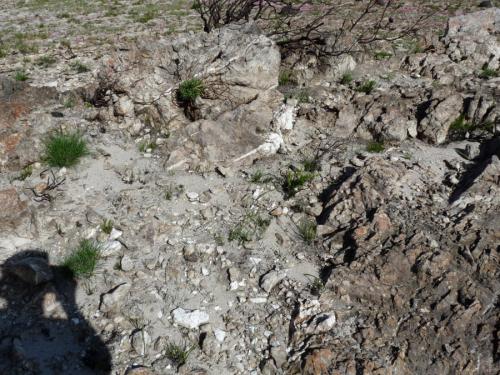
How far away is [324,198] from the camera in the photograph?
622 centimetres

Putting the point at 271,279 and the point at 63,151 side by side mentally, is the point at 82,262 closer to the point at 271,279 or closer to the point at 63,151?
the point at 63,151

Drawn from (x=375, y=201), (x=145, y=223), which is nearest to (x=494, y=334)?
(x=375, y=201)

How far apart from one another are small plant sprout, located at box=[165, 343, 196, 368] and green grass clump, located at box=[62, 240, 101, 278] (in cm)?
140

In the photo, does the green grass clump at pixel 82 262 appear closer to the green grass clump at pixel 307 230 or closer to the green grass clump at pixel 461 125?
the green grass clump at pixel 307 230

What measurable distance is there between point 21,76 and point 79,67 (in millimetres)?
A: 1254

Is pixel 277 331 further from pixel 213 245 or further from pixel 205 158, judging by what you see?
pixel 205 158

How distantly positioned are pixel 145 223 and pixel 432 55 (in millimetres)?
6660

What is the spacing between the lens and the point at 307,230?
5723 mm

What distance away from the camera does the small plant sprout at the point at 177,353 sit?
4.46 meters

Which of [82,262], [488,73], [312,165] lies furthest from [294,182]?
[488,73]

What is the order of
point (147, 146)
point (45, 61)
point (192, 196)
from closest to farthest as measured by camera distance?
point (192, 196) < point (147, 146) < point (45, 61)

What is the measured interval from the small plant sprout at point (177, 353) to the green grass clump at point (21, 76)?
25.4 feet

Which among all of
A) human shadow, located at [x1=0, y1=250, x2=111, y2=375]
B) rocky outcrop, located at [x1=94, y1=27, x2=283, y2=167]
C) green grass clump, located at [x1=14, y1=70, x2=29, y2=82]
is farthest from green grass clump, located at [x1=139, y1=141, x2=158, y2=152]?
green grass clump, located at [x1=14, y1=70, x2=29, y2=82]

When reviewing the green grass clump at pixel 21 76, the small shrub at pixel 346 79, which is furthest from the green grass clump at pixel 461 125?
the green grass clump at pixel 21 76
